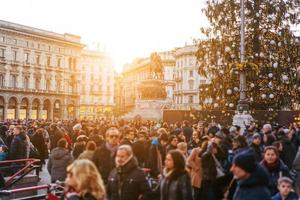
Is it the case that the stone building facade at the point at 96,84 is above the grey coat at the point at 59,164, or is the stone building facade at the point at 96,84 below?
above

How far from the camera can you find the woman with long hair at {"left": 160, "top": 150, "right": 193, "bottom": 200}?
6219 millimetres

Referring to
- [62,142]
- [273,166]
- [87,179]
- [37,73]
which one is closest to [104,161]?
[62,142]

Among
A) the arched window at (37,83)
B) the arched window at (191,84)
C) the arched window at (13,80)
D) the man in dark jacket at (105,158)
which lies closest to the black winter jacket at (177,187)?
the man in dark jacket at (105,158)

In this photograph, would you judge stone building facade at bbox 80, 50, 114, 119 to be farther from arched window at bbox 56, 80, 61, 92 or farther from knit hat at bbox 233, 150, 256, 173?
knit hat at bbox 233, 150, 256, 173

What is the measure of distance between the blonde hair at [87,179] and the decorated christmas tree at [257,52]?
2756 cm

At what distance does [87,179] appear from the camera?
15.1ft

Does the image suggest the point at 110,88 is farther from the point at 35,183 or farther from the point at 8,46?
the point at 35,183

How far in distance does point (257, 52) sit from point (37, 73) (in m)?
52.3

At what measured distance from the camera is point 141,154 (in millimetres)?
11438

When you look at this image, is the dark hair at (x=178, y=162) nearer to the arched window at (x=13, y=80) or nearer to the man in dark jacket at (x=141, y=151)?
the man in dark jacket at (x=141, y=151)

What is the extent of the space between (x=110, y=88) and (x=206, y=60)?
7046 cm

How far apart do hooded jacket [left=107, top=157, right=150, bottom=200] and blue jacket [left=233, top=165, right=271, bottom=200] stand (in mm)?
1326

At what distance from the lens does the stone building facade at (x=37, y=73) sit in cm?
7169

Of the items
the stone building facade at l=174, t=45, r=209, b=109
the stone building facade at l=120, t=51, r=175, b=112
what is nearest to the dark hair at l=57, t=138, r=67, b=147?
the stone building facade at l=120, t=51, r=175, b=112
